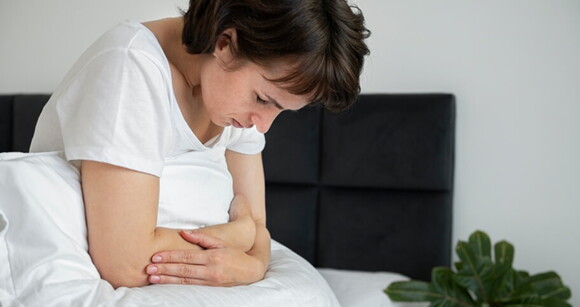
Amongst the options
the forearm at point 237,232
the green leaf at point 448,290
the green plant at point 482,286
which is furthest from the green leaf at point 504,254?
the forearm at point 237,232

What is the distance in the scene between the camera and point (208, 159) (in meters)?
1.34

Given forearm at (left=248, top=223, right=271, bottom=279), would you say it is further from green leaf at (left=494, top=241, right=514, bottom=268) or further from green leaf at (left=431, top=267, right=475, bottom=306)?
green leaf at (left=494, top=241, right=514, bottom=268)

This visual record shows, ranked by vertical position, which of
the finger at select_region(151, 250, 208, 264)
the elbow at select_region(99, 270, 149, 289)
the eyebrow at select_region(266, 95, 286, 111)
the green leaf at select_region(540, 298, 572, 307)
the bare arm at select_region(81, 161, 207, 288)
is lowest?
the green leaf at select_region(540, 298, 572, 307)

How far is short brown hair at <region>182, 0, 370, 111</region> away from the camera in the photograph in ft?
3.48

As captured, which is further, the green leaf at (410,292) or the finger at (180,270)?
the green leaf at (410,292)

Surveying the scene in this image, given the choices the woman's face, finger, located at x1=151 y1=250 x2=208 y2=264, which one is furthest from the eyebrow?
finger, located at x1=151 y1=250 x2=208 y2=264


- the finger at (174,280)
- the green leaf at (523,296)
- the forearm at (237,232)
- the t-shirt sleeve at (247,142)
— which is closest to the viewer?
the finger at (174,280)

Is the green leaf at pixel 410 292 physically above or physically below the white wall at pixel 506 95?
below

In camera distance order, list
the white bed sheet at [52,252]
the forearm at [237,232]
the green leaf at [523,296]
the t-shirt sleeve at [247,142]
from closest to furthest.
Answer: the white bed sheet at [52,252], the forearm at [237,232], the t-shirt sleeve at [247,142], the green leaf at [523,296]

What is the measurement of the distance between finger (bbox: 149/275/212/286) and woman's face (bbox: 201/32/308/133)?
0.93ft

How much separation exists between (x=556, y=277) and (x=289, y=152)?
95 centimetres

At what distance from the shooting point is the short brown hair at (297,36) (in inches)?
41.8

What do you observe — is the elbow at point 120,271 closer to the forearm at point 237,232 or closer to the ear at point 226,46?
the forearm at point 237,232

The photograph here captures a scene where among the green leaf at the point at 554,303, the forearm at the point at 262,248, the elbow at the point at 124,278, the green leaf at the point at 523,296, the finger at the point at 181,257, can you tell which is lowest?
the green leaf at the point at 554,303
